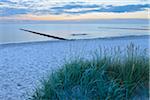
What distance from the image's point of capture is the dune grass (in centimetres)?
517

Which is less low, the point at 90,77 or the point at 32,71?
the point at 90,77

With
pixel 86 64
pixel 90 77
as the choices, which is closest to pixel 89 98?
→ pixel 90 77

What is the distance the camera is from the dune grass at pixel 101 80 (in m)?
5.17

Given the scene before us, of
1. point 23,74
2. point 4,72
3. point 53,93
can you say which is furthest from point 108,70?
point 4,72

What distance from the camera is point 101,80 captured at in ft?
17.0

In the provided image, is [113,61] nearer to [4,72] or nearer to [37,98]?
[37,98]

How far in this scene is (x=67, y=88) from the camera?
214 inches

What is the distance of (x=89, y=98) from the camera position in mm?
5188

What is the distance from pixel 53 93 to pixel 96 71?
0.79m

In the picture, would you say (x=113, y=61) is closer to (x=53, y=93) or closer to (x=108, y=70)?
(x=108, y=70)

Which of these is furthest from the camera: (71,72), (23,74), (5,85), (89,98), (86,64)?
(23,74)

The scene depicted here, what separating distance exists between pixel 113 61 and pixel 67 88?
1136 millimetres

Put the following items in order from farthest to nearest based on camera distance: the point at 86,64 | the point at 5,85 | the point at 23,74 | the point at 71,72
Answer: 1. the point at 23,74
2. the point at 5,85
3. the point at 86,64
4. the point at 71,72

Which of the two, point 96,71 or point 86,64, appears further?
point 86,64
